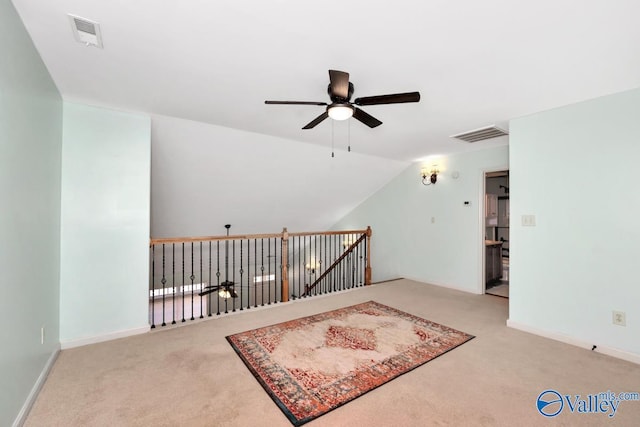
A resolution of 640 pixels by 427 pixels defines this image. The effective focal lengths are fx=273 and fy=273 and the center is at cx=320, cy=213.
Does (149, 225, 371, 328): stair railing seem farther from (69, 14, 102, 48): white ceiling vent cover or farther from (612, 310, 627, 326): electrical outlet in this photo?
(612, 310, 627, 326): electrical outlet

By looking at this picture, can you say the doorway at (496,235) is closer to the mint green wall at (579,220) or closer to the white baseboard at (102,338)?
the mint green wall at (579,220)

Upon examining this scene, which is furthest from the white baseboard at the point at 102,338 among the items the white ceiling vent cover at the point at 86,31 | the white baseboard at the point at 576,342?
the white baseboard at the point at 576,342

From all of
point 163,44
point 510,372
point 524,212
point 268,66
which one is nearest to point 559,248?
point 524,212

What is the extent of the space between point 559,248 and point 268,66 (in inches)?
145

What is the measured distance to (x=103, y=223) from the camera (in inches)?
120

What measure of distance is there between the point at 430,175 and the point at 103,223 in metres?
5.42

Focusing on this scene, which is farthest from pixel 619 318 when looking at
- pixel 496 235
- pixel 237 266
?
pixel 237 266

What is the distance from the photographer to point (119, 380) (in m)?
2.30

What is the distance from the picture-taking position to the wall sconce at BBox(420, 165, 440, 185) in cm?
550

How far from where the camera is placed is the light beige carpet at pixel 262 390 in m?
1.88

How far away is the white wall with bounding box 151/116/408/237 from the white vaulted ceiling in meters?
0.83

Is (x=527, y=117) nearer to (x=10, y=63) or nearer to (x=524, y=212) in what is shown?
(x=524, y=212)

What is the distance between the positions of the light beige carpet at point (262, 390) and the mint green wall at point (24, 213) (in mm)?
373

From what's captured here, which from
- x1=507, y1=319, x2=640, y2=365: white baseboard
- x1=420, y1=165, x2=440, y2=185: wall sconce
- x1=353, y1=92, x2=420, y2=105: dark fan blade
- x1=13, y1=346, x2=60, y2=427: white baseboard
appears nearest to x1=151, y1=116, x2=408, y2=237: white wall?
x1=420, y1=165, x2=440, y2=185: wall sconce
